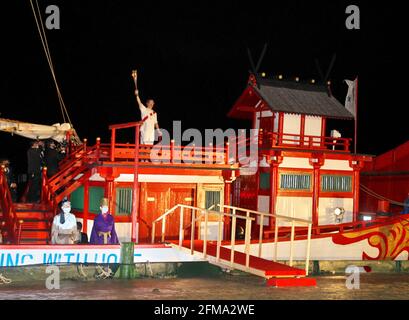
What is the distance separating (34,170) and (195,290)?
31.3 feet

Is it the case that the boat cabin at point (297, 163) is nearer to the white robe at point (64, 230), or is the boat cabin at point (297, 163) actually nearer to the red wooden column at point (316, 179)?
the red wooden column at point (316, 179)

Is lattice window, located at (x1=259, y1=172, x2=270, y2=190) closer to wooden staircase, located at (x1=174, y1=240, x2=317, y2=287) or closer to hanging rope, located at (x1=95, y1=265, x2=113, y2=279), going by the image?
wooden staircase, located at (x1=174, y1=240, x2=317, y2=287)

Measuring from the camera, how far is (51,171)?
24.3m

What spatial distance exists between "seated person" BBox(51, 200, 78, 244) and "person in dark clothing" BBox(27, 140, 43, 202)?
5.86 m

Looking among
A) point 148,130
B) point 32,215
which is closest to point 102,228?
point 32,215

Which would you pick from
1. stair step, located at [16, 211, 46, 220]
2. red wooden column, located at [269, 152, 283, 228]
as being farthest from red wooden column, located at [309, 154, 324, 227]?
stair step, located at [16, 211, 46, 220]

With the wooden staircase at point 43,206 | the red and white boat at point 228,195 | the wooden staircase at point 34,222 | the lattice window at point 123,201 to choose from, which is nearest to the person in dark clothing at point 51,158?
the red and white boat at point 228,195

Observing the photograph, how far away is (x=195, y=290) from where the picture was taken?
53.5ft

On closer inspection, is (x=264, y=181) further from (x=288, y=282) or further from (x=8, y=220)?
(x=288, y=282)

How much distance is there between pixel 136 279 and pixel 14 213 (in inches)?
185

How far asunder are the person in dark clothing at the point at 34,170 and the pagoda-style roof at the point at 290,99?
29.4ft

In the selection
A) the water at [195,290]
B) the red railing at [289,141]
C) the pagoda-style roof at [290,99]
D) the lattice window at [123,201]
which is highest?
the pagoda-style roof at [290,99]

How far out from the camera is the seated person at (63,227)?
57.7 ft

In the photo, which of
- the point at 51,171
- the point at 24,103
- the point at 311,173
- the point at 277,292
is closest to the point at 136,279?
the point at 277,292
